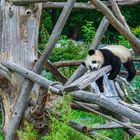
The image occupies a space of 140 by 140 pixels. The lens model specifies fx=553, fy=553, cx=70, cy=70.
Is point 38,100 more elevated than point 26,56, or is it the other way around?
point 26,56

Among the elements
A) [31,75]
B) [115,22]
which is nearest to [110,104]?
[115,22]

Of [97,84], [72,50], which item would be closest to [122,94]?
[97,84]

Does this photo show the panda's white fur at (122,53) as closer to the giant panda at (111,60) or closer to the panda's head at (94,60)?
the giant panda at (111,60)

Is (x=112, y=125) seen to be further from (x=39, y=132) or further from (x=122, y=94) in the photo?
(x=122, y=94)

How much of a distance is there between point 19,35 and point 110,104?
1.81 meters

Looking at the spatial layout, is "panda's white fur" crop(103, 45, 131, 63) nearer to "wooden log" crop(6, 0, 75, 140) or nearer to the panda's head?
the panda's head

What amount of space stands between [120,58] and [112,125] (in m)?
1.09

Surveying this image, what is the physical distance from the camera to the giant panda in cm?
563

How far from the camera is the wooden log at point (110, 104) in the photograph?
12.3 feet

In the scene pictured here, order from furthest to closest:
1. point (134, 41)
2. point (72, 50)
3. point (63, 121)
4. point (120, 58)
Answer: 1. point (72, 50)
2. point (120, 58)
3. point (134, 41)
4. point (63, 121)

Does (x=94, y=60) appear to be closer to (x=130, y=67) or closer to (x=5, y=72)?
(x=130, y=67)

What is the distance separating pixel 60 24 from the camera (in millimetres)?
5074

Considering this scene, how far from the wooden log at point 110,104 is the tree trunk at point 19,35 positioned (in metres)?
1.31

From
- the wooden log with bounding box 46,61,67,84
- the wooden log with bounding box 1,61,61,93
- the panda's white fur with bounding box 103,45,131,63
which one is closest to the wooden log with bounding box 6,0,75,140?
the wooden log with bounding box 1,61,61,93
